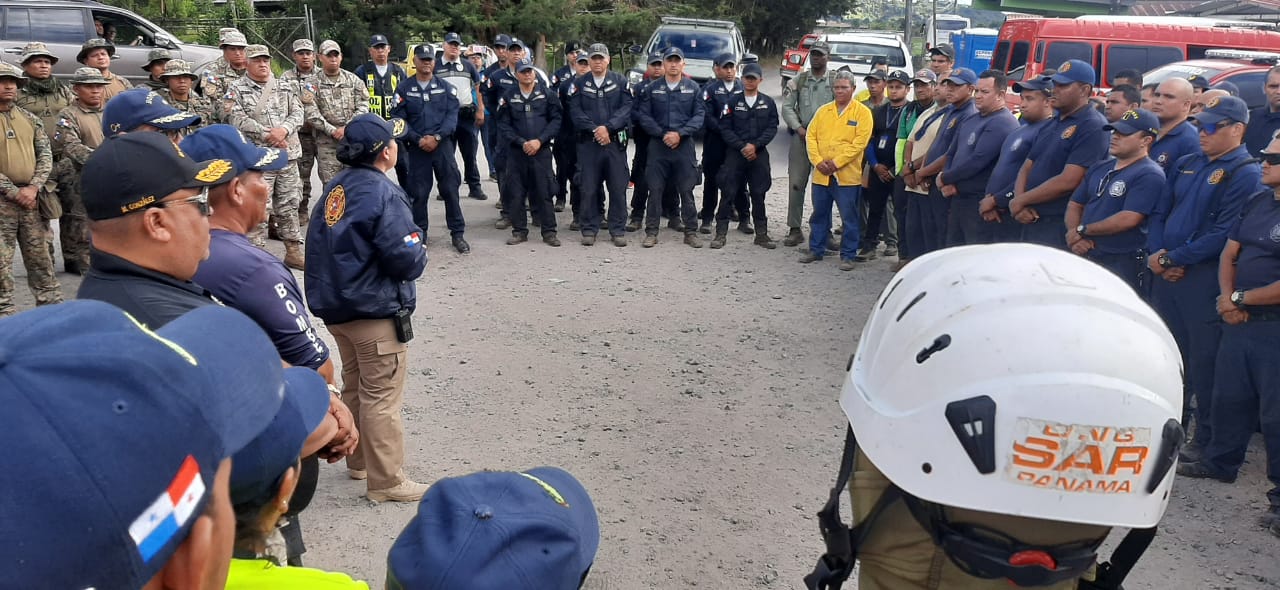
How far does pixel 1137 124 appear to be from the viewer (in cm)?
507

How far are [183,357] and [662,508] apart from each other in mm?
3399

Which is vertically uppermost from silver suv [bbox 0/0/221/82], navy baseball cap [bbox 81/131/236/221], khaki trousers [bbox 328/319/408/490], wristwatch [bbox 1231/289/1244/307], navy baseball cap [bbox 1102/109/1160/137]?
silver suv [bbox 0/0/221/82]

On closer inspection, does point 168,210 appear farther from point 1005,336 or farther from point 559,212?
point 559,212

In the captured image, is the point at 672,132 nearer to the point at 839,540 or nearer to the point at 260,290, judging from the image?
the point at 260,290

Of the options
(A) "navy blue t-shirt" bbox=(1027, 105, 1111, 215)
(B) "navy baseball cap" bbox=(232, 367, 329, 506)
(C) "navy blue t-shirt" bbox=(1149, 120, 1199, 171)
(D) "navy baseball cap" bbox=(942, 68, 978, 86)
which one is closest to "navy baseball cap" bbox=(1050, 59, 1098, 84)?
(A) "navy blue t-shirt" bbox=(1027, 105, 1111, 215)

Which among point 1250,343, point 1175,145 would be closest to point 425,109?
point 1175,145

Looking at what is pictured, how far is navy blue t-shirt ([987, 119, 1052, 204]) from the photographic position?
6352mm

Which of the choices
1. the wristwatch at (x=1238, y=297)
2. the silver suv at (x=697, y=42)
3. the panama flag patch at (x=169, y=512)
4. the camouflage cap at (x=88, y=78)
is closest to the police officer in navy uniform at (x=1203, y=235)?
the wristwatch at (x=1238, y=297)

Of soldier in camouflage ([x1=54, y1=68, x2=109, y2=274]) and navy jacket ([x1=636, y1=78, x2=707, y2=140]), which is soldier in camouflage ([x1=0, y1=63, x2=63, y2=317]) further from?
navy jacket ([x1=636, y1=78, x2=707, y2=140])

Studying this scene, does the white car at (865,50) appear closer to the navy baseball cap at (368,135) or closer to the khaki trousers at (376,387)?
the navy baseball cap at (368,135)

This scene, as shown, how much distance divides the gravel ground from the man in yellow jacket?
0.35 metres

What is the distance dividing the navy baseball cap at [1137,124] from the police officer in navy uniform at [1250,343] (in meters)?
0.79

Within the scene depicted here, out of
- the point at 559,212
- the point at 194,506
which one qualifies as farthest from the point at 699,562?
the point at 559,212

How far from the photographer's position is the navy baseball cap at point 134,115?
4.68m
